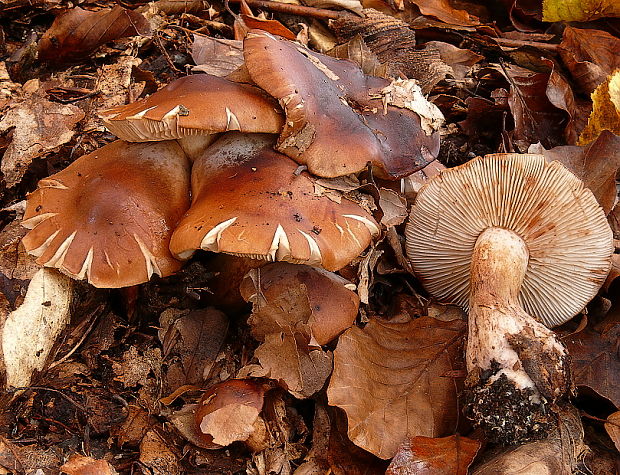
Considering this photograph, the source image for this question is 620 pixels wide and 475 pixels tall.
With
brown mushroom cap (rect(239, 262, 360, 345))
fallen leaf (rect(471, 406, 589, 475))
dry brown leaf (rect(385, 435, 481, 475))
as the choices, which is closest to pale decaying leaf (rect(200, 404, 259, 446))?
brown mushroom cap (rect(239, 262, 360, 345))

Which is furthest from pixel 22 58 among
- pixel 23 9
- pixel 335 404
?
pixel 335 404

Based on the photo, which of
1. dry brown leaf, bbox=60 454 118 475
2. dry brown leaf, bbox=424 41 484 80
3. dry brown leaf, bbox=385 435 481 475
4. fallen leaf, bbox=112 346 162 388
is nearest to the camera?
dry brown leaf, bbox=60 454 118 475

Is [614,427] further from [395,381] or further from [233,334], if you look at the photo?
[233,334]

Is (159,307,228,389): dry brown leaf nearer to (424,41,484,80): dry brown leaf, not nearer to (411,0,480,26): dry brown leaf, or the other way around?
(424,41,484,80): dry brown leaf

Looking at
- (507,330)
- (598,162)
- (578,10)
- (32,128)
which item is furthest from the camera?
(578,10)

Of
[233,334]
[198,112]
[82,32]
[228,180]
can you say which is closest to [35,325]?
A: [233,334]

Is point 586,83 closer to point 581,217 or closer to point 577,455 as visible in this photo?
point 581,217

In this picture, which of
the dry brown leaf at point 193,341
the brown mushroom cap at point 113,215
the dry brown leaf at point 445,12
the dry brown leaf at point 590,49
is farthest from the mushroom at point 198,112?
the dry brown leaf at point 590,49
